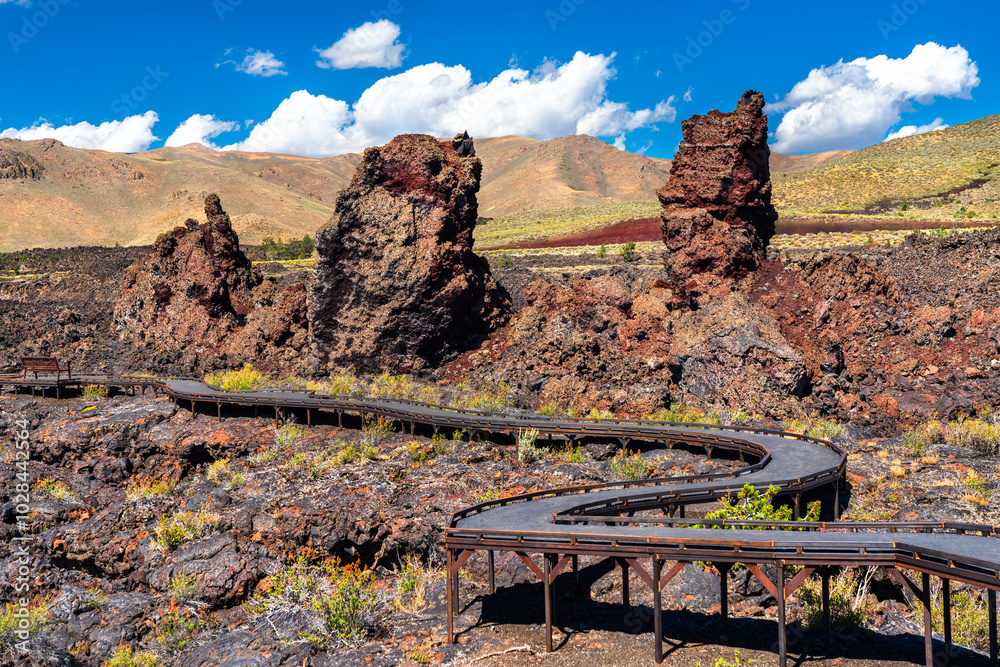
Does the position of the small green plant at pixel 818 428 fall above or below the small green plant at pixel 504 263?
below

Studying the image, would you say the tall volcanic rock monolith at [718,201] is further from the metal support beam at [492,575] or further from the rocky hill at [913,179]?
the rocky hill at [913,179]

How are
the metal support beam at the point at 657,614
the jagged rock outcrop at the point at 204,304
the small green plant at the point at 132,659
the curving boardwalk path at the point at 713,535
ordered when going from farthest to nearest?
the jagged rock outcrop at the point at 204,304, the small green plant at the point at 132,659, the metal support beam at the point at 657,614, the curving boardwalk path at the point at 713,535

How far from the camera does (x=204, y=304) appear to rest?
57.6 metres

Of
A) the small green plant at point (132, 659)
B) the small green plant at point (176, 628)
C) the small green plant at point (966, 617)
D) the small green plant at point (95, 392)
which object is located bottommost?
the small green plant at point (132, 659)

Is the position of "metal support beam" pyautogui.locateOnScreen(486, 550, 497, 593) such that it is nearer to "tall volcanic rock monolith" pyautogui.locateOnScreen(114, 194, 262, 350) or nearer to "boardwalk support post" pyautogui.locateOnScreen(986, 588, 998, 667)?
"boardwalk support post" pyautogui.locateOnScreen(986, 588, 998, 667)

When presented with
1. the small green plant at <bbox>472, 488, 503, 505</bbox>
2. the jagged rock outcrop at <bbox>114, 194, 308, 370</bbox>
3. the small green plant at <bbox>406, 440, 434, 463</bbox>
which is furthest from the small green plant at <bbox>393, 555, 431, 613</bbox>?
the jagged rock outcrop at <bbox>114, 194, 308, 370</bbox>

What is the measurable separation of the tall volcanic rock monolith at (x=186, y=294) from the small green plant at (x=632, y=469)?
37721 millimetres

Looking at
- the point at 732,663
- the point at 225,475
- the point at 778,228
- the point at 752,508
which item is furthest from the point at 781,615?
the point at 778,228

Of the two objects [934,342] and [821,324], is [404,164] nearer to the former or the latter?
[821,324]

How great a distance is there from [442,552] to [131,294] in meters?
47.7

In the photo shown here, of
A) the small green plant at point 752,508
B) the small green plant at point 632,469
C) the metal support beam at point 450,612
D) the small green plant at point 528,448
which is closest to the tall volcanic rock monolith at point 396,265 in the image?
the small green plant at point 528,448

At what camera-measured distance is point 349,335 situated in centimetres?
4772

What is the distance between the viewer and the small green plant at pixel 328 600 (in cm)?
2128

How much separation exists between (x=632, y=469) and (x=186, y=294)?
4233 centimetres
